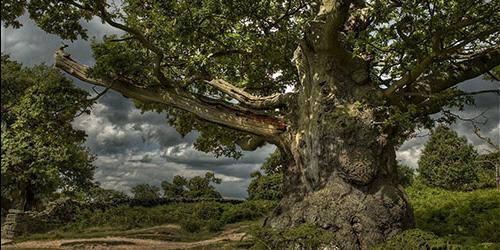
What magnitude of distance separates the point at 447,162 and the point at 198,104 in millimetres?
49807

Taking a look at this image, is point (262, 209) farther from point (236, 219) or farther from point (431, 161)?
point (431, 161)

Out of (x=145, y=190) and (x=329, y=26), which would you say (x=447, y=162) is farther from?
(x=329, y=26)

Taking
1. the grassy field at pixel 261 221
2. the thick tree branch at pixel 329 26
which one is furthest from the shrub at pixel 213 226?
the thick tree branch at pixel 329 26

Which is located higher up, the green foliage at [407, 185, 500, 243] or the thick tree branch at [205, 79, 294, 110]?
the thick tree branch at [205, 79, 294, 110]

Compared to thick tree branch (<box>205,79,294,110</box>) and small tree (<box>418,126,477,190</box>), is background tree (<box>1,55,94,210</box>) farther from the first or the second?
small tree (<box>418,126,477,190</box>)

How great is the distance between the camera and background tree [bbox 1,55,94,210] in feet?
48.9

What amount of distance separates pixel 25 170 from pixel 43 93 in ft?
63.1

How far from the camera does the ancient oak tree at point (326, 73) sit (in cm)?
1072

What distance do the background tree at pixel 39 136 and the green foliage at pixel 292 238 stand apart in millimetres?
6056

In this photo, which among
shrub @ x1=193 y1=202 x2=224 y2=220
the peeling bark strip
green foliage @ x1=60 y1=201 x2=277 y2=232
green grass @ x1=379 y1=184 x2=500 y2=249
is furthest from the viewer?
shrub @ x1=193 y1=202 x2=224 y2=220

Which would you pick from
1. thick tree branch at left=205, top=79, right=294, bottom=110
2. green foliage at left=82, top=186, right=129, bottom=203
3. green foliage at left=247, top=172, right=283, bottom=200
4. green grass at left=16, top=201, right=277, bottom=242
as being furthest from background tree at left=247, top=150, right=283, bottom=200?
thick tree branch at left=205, top=79, right=294, bottom=110

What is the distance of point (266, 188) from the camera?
35750mm

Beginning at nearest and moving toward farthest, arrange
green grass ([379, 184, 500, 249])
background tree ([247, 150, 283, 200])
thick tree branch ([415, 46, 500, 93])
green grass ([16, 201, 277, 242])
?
green grass ([379, 184, 500, 249]), thick tree branch ([415, 46, 500, 93]), green grass ([16, 201, 277, 242]), background tree ([247, 150, 283, 200])

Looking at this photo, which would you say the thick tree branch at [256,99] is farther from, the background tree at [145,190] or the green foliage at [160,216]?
the background tree at [145,190]
